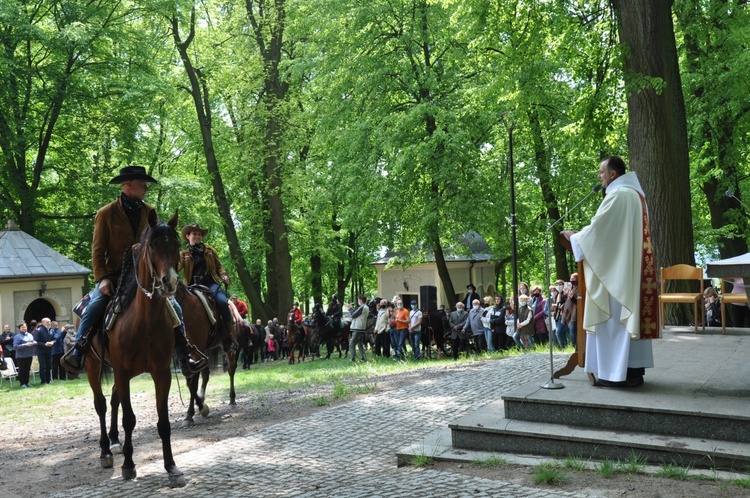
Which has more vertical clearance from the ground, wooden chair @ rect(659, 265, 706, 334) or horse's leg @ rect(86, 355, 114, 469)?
wooden chair @ rect(659, 265, 706, 334)

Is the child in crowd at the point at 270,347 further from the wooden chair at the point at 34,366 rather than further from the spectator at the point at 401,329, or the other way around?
the wooden chair at the point at 34,366

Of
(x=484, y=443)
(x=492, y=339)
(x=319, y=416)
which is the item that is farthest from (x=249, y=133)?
(x=484, y=443)

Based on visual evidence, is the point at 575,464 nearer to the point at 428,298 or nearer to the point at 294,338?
the point at 428,298

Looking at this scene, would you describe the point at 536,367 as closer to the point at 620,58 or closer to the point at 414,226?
the point at 620,58

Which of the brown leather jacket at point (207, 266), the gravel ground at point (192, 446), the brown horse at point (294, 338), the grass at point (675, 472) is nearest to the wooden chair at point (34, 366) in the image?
the brown horse at point (294, 338)

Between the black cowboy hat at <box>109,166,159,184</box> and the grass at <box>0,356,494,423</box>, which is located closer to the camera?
the black cowboy hat at <box>109,166,159,184</box>

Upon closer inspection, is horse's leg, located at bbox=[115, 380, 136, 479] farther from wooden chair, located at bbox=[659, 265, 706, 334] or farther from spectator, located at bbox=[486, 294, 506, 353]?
spectator, located at bbox=[486, 294, 506, 353]

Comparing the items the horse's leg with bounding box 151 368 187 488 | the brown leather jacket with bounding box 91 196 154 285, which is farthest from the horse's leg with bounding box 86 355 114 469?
the horse's leg with bounding box 151 368 187 488

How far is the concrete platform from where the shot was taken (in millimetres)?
6098

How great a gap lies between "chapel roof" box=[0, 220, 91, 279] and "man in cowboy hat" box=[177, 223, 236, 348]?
18.1 metres

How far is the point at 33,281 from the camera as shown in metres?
27.6

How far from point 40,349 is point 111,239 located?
52.6 ft

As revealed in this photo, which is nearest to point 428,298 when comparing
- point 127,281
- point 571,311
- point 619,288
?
point 571,311

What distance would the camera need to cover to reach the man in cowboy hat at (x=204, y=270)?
1133cm
